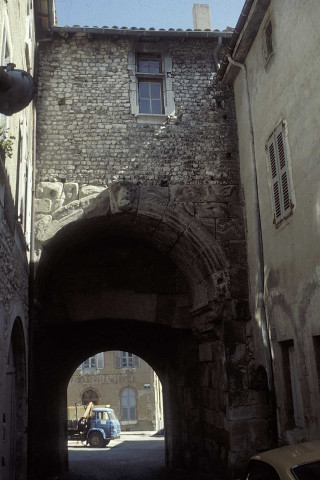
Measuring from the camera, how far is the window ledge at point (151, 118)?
354 inches

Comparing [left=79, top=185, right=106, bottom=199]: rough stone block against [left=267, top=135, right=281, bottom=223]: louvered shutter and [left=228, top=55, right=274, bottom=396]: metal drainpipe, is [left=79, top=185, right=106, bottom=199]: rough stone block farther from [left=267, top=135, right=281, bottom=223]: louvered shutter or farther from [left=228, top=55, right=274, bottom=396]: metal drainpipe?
[left=267, top=135, right=281, bottom=223]: louvered shutter

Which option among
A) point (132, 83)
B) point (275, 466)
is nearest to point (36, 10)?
point (132, 83)

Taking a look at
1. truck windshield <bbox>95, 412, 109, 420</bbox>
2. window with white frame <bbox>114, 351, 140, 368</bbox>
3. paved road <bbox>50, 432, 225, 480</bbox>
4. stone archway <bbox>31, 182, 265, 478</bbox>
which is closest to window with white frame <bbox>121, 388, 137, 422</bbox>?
window with white frame <bbox>114, 351, 140, 368</bbox>

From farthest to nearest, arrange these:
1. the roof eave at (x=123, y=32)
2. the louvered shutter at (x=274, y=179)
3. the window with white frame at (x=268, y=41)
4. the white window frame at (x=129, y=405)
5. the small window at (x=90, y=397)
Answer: the small window at (x=90, y=397)
the white window frame at (x=129, y=405)
the roof eave at (x=123, y=32)
the window with white frame at (x=268, y=41)
the louvered shutter at (x=274, y=179)

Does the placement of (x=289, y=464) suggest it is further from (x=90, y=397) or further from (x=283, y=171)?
(x=90, y=397)

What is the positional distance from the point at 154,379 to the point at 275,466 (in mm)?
26730

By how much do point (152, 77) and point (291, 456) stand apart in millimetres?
7369

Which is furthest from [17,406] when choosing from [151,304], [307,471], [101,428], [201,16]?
[101,428]

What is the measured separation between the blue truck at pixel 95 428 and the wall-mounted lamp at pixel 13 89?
62.0 feet

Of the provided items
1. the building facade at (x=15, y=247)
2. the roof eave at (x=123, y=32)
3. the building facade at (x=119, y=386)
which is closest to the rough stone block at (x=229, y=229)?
the building facade at (x=15, y=247)

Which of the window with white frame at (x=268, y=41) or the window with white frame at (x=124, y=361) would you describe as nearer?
the window with white frame at (x=268, y=41)

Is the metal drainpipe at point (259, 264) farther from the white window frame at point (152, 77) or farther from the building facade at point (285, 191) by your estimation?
the white window frame at point (152, 77)

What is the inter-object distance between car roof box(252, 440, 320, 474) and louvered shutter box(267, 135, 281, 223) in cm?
392

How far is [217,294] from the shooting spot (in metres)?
8.36
